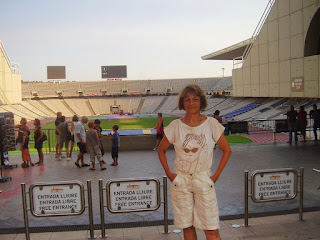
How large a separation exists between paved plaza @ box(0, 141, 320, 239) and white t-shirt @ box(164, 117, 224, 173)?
1.98 m

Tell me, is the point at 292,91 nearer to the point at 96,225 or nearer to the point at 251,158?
the point at 251,158

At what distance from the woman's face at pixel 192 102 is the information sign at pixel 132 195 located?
176 centimetres

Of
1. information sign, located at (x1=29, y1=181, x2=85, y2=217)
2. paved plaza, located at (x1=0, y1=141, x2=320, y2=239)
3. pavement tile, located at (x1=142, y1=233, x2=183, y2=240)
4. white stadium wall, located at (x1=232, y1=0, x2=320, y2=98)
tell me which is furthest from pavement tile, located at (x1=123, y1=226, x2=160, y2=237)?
white stadium wall, located at (x1=232, y1=0, x2=320, y2=98)

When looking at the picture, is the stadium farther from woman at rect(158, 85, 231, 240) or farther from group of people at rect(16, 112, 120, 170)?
group of people at rect(16, 112, 120, 170)

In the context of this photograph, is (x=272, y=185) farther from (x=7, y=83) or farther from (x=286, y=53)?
(x=7, y=83)

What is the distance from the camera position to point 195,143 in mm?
3750

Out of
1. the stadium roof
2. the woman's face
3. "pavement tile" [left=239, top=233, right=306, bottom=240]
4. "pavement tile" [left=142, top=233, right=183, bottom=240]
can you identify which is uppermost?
the stadium roof

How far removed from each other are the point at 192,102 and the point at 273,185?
107 inches

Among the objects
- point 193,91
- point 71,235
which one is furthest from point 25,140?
point 193,91

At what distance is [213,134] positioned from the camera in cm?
387

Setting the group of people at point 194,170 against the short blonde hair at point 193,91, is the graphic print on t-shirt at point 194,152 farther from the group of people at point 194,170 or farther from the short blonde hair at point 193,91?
the short blonde hair at point 193,91

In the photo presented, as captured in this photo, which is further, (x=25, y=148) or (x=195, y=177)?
(x=25, y=148)

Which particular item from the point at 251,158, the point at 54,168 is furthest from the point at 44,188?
the point at 251,158

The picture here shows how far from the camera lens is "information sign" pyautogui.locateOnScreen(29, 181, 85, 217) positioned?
204 inches
